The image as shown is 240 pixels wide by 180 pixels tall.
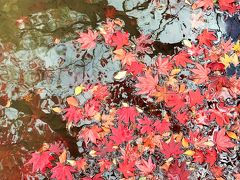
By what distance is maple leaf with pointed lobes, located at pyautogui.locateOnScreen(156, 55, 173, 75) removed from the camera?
12.5 feet

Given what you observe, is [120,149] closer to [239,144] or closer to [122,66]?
[122,66]

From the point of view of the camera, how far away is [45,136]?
3703 mm

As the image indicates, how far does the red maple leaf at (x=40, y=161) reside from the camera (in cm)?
358

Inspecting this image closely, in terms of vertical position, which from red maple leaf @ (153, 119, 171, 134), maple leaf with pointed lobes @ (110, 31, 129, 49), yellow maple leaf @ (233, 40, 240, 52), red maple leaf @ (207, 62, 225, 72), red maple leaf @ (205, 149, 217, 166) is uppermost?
maple leaf with pointed lobes @ (110, 31, 129, 49)

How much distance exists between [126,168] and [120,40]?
58.4 inches

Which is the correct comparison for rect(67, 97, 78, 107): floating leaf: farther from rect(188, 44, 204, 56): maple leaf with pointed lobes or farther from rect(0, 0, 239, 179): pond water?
rect(188, 44, 204, 56): maple leaf with pointed lobes

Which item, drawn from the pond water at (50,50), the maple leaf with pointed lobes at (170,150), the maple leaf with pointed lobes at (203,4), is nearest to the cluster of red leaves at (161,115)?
the maple leaf with pointed lobes at (170,150)

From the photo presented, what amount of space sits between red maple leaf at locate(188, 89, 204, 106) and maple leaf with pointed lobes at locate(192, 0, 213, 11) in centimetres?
107

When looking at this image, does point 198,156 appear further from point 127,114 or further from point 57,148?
point 57,148

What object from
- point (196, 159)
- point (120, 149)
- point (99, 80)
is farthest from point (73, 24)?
point (196, 159)

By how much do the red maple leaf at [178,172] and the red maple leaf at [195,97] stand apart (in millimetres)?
681

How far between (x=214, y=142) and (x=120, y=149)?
3.33 ft

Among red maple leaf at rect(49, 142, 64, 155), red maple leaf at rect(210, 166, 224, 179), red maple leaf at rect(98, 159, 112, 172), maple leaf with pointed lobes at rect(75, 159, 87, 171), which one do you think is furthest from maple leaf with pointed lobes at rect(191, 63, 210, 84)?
red maple leaf at rect(49, 142, 64, 155)

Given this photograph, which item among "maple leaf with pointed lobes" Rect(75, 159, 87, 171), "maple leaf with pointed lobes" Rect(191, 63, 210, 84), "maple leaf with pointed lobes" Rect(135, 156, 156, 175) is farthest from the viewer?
"maple leaf with pointed lobes" Rect(191, 63, 210, 84)
